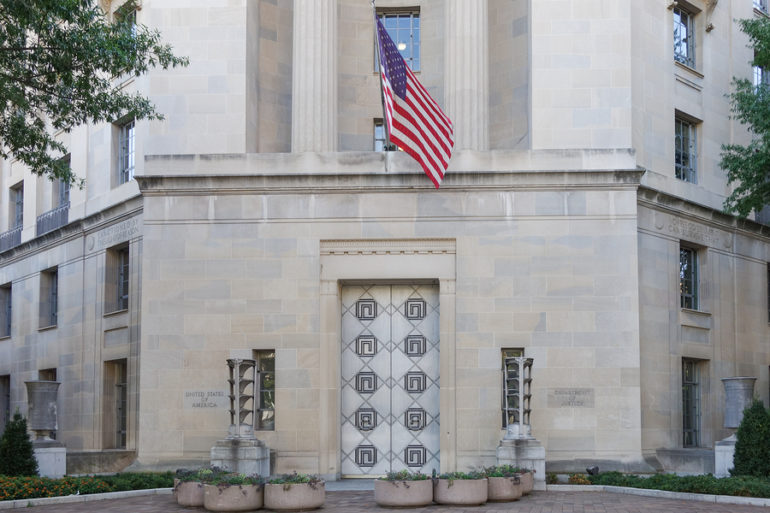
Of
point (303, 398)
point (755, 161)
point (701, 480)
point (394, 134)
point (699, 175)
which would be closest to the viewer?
point (701, 480)

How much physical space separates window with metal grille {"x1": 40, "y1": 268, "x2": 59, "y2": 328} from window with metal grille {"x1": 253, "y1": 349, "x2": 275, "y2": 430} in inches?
536

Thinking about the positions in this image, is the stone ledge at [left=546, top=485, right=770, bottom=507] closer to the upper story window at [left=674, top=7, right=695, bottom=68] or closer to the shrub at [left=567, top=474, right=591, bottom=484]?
the shrub at [left=567, top=474, right=591, bottom=484]

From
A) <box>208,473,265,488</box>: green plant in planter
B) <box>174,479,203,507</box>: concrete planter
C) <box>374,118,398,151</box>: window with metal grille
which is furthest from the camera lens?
<box>374,118,398,151</box>: window with metal grille

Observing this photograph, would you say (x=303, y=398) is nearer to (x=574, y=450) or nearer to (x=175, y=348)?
(x=175, y=348)

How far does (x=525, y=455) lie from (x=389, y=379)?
4.85 metres

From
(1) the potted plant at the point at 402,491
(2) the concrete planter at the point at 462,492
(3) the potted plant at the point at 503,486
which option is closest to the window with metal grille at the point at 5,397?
(1) the potted plant at the point at 402,491

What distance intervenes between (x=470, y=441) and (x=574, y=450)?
2.51m

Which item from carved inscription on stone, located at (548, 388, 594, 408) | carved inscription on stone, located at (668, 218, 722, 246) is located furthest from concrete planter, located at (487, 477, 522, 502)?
carved inscription on stone, located at (668, 218, 722, 246)

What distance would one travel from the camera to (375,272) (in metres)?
26.5

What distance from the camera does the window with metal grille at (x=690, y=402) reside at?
30203 mm

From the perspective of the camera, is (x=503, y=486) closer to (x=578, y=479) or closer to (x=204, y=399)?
(x=578, y=479)

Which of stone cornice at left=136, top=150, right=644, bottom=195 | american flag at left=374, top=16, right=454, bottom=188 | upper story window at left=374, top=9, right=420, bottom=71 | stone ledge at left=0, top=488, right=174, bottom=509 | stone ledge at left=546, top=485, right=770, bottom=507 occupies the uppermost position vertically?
upper story window at left=374, top=9, right=420, bottom=71

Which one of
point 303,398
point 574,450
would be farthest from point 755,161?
point 303,398

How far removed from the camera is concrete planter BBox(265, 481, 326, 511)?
18906mm
